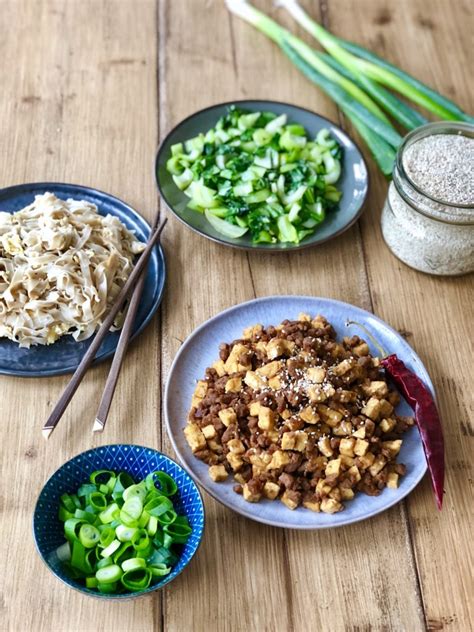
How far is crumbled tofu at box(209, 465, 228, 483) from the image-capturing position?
1.77 metres

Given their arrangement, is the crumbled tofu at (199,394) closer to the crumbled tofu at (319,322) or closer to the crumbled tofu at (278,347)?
the crumbled tofu at (278,347)

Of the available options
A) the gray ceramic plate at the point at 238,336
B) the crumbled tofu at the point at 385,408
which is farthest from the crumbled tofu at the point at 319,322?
the crumbled tofu at the point at 385,408

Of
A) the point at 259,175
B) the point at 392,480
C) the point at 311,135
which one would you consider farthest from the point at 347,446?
the point at 311,135

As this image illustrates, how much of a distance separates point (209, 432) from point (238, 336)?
0.34m

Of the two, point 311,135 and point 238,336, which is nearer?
point 238,336

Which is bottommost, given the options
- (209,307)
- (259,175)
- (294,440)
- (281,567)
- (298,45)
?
(281,567)

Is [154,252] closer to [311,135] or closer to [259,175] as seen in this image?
[259,175]

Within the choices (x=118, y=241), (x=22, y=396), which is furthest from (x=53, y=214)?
(x=22, y=396)

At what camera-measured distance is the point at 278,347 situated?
6.17ft

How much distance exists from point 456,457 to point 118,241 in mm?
1070

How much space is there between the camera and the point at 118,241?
7.08ft

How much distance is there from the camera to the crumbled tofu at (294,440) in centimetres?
174

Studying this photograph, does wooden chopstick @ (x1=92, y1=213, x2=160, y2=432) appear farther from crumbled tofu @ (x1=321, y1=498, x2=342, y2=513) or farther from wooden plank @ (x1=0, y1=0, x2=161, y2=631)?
crumbled tofu @ (x1=321, y1=498, x2=342, y2=513)

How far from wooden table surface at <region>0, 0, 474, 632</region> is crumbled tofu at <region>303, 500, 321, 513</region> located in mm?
98
